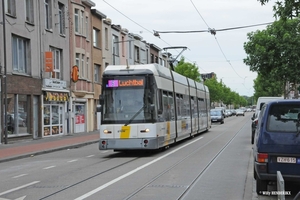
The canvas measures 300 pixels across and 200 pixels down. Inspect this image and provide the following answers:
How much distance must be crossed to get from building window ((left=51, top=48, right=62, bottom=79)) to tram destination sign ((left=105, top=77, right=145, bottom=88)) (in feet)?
52.3

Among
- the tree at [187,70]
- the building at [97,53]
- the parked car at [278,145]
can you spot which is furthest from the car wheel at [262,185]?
the tree at [187,70]

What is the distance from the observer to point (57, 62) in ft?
111

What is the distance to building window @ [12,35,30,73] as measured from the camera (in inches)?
1101

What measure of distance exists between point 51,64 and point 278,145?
2371cm

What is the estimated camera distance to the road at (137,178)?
9.98 metres

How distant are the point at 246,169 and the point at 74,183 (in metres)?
4.80

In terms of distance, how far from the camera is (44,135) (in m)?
31.5

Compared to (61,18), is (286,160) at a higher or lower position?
lower

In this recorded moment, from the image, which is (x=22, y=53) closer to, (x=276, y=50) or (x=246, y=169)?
(x=276, y=50)

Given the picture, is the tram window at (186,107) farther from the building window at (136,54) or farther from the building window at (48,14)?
the building window at (136,54)

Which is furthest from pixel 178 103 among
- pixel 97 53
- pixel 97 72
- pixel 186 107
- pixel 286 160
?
pixel 97 72

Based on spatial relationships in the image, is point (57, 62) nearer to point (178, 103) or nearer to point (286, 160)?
point (178, 103)

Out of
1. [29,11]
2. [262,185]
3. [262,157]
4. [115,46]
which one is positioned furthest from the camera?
[115,46]

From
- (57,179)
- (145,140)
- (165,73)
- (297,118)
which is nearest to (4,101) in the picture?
(165,73)
